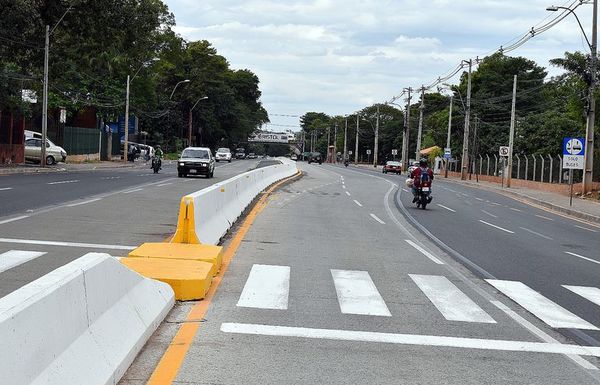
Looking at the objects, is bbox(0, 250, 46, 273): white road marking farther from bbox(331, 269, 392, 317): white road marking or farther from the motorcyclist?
the motorcyclist

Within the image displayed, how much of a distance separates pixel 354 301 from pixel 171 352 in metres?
3.10

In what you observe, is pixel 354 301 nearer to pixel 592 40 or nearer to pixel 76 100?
pixel 592 40

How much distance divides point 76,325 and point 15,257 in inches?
251

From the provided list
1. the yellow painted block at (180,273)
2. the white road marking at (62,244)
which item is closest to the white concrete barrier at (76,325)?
the yellow painted block at (180,273)

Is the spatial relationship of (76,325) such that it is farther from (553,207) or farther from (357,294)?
(553,207)

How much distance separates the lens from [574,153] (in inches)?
1238

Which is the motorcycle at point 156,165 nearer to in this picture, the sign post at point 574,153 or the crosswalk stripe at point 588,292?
the sign post at point 574,153

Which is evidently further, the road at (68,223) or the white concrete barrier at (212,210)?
the white concrete barrier at (212,210)

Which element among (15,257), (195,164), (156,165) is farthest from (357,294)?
(156,165)

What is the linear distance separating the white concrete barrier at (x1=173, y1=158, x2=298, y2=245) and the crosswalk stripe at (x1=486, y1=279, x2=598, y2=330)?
4585mm

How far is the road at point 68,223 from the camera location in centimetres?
1047

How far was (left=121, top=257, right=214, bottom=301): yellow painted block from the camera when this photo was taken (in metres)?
8.20

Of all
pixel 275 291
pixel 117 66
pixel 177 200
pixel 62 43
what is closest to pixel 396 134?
pixel 117 66

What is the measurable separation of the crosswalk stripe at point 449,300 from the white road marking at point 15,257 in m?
5.56
